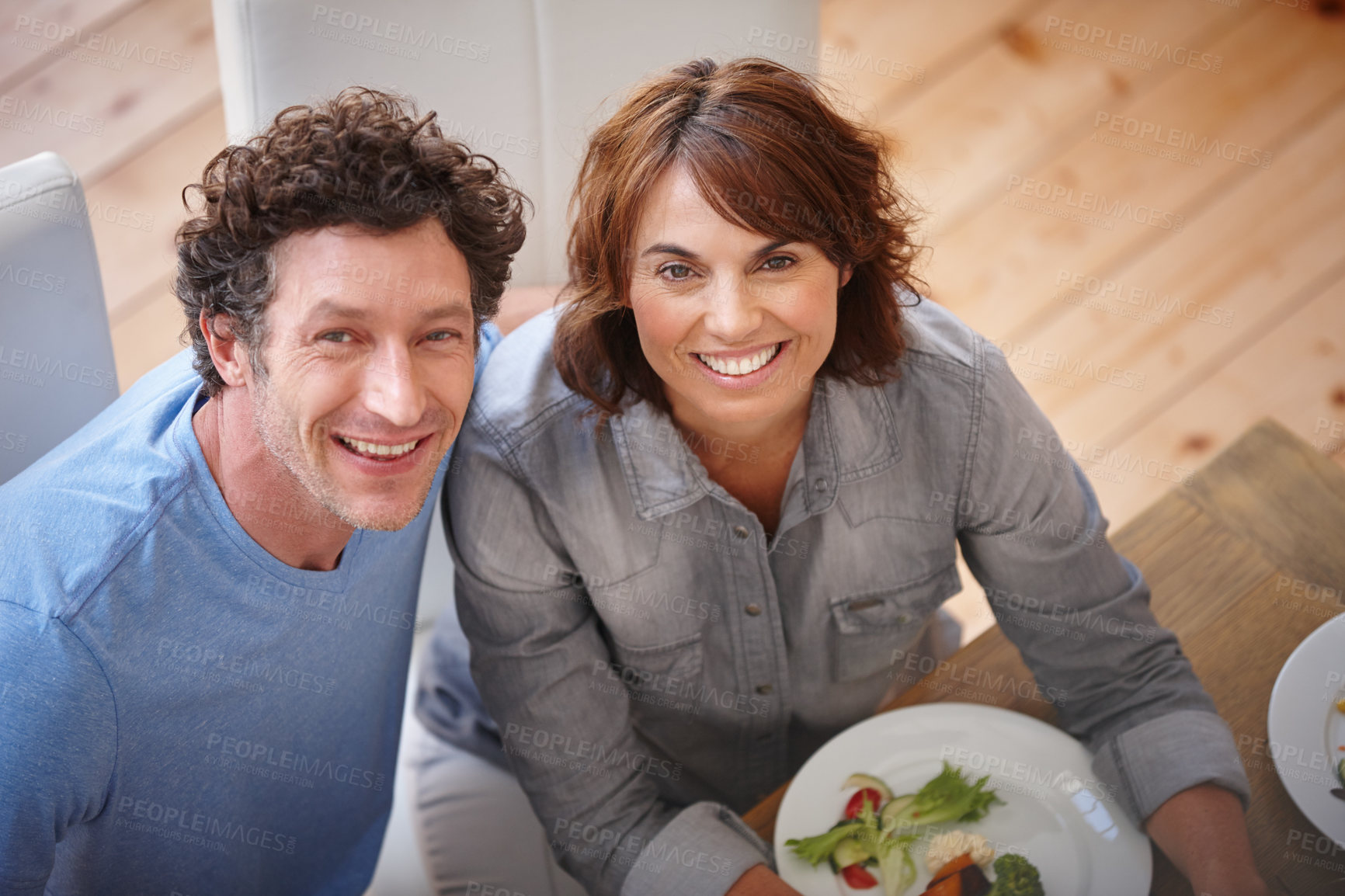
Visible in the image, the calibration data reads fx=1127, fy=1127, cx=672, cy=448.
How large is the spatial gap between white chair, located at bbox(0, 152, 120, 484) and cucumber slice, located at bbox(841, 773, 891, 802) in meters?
1.02

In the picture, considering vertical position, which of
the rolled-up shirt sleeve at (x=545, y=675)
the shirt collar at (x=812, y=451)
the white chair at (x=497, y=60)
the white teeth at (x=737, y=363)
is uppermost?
the white chair at (x=497, y=60)

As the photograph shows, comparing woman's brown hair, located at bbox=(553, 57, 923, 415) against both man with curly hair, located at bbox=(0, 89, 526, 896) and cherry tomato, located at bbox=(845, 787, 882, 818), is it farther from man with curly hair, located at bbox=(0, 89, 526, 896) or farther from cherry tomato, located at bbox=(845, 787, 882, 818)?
cherry tomato, located at bbox=(845, 787, 882, 818)

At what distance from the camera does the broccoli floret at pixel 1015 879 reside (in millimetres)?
1138

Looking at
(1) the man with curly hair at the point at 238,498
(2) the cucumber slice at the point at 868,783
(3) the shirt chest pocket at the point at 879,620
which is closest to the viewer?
(1) the man with curly hair at the point at 238,498

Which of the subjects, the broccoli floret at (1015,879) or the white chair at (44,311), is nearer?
the broccoli floret at (1015,879)

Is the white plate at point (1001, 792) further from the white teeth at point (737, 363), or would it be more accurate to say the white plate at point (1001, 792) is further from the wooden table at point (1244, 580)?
the white teeth at point (737, 363)

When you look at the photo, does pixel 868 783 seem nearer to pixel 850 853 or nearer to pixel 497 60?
pixel 850 853

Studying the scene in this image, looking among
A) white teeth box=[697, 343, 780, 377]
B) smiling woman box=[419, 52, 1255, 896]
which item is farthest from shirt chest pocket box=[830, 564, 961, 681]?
white teeth box=[697, 343, 780, 377]

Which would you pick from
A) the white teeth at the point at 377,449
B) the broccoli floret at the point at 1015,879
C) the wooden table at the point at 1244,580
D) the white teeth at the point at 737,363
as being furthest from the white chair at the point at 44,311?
the broccoli floret at the point at 1015,879

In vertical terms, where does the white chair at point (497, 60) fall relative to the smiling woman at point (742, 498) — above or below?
above

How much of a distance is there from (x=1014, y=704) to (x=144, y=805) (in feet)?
3.26

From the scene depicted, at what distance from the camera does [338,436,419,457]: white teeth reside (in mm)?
1190

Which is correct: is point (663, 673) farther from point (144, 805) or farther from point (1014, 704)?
point (144, 805)

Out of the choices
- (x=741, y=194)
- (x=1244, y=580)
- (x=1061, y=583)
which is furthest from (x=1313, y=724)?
(x=741, y=194)
